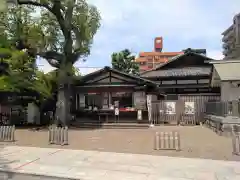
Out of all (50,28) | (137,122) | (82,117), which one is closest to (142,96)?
(137,122)

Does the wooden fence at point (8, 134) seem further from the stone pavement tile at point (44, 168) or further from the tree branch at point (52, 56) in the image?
the tree branch at point (52, 56)

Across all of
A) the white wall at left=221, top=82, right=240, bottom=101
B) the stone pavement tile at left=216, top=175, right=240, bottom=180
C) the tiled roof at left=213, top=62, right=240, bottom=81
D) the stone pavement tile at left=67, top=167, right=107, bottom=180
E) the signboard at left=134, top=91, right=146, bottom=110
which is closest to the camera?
the stone pavement tile at left=216, top=175, right=240, bottom=180

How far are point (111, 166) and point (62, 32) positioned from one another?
13.6 m

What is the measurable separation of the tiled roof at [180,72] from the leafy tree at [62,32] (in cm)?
986

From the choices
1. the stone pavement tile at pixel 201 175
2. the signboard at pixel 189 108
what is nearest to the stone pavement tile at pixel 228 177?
the stone pavement tile at pixel 201 175

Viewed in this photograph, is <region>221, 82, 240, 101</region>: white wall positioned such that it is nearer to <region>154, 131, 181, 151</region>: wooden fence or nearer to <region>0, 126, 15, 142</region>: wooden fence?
<region>154, 131, 181, 151</region>: wooden fence

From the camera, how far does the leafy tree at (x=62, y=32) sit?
18328 mm

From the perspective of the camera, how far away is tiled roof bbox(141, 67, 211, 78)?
25.7 metres

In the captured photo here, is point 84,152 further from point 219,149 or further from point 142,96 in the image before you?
point 142,96

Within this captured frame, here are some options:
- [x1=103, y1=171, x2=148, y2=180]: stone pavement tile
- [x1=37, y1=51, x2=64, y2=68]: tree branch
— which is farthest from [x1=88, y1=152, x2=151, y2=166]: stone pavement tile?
[x1=37, y1=51, x2=64, y2=68]: tree branch

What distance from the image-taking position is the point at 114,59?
129 feet

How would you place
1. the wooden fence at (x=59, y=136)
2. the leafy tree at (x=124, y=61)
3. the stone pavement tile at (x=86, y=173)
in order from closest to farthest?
the stone pavement tile at (x=86, y=173), the wooden fence at (x=59, y=136), the leafy tree at (x=124, y=61)

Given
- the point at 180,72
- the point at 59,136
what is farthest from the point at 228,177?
the point at 180,72

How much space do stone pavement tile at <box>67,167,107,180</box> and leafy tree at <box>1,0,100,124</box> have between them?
1159 centimetres
